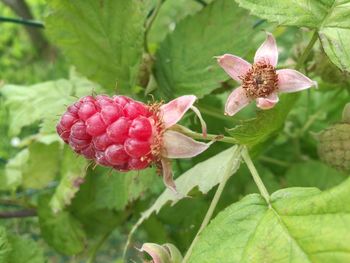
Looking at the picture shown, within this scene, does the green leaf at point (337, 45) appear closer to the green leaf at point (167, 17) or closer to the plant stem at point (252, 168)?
the plant stem at point (252, 168)

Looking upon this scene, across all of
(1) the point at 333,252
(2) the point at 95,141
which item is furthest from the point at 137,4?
(1) the point at 333,252

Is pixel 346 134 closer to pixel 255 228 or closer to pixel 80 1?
pixel 255 228

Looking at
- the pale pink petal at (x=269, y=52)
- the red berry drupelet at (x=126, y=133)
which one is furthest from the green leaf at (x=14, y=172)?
the pale pink petal at (x=269, y=52)

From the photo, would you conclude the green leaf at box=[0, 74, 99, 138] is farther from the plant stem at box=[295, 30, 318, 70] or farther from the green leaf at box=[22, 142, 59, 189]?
the plant stem at box=[295, 30, 318, 70]

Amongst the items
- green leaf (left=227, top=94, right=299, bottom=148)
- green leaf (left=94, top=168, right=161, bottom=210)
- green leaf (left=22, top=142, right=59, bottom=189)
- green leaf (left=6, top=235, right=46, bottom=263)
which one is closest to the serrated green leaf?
green leaf (left=94, top=168, right=161, bottom=210)

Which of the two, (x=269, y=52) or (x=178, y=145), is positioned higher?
(x=269, y=52)

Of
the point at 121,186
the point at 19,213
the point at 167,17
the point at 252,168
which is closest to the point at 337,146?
the point at 252,168

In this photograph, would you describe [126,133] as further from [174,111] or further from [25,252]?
[25,252]
